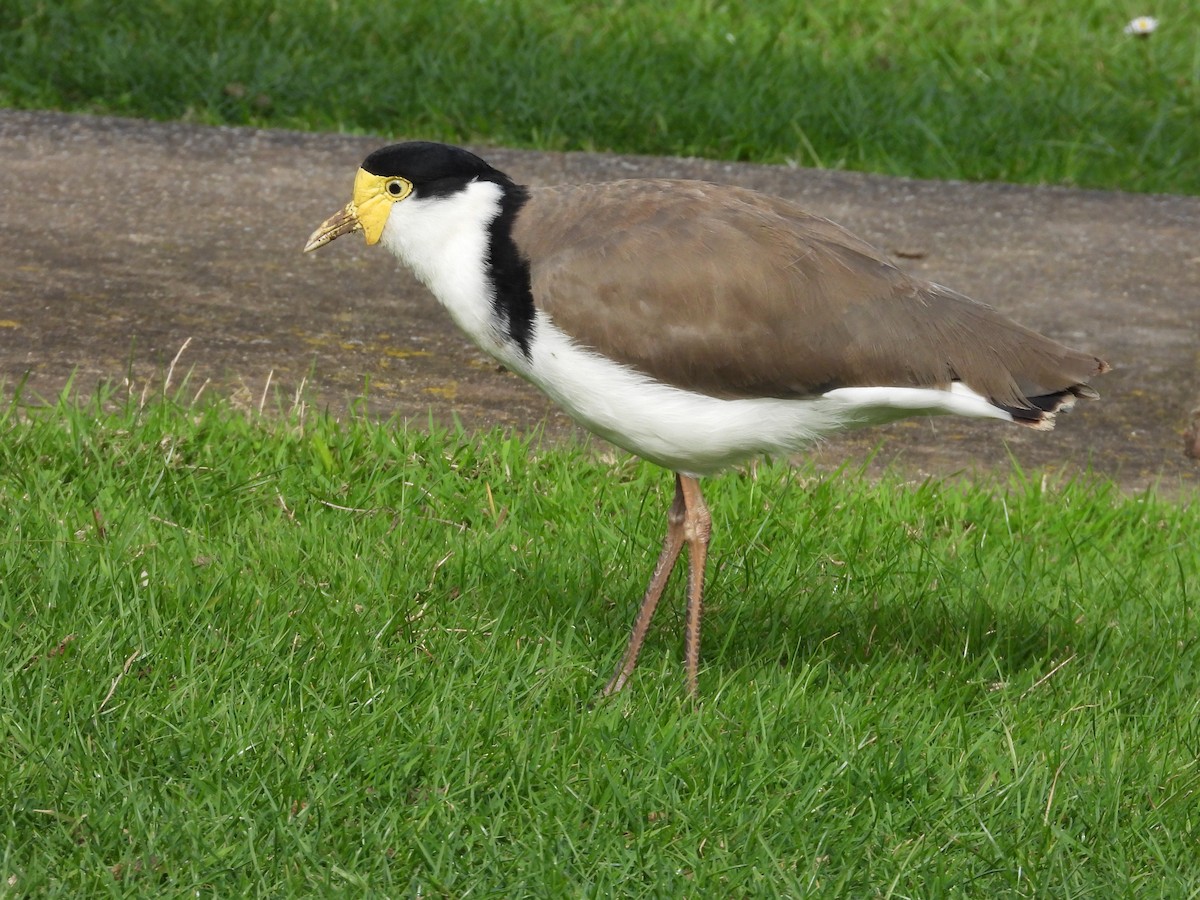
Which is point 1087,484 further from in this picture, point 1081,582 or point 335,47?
point 335,47

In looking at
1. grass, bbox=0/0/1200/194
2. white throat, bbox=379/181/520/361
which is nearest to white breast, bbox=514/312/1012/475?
white throat, bbox=379/181/520/361

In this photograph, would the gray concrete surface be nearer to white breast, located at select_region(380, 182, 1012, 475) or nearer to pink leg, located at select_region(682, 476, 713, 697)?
pink leg, located at select_region(682, 476, 713, 697)

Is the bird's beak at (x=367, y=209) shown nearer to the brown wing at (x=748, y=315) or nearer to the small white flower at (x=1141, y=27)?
the brown wing at (x=748, y=315)

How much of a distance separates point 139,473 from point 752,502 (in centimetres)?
173

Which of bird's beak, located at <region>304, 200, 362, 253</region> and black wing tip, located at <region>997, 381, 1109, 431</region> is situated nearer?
black wing tip, located at <region>997, 381, 1109, 431</region>

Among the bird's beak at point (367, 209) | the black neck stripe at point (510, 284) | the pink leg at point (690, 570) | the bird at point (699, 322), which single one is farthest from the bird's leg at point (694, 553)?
the bird's beak at point (367, 209)

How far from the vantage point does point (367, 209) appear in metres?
4.05

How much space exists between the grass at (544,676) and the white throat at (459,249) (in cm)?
75

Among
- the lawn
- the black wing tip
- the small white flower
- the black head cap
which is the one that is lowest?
the lawn

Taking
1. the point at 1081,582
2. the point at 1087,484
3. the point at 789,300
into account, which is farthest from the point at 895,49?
the point at 789,300

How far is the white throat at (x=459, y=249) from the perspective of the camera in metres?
3.86

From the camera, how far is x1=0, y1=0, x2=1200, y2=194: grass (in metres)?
7.53

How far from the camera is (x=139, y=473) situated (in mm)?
4730

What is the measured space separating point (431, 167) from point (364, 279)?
237 centimetres
